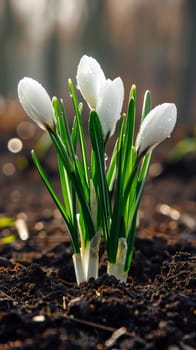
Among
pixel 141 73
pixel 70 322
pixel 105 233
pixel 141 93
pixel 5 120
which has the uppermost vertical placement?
pixel 141 73

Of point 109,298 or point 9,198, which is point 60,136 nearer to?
point 109,298

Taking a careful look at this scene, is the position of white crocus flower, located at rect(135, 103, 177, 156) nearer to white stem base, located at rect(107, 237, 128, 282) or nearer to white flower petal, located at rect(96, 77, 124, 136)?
white flower petal, located at rect(96, 77, 124, 136)

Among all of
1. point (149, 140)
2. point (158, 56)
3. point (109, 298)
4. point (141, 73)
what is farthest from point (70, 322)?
point (158, 56)

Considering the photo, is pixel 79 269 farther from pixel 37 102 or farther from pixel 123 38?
pixel 123 38

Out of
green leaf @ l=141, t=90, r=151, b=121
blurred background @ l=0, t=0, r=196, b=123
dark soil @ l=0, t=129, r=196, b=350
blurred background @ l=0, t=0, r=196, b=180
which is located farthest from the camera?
blurred background @ l=0, t=0, r=196, b=123

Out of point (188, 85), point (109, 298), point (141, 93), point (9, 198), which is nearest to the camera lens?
point (109, 298)

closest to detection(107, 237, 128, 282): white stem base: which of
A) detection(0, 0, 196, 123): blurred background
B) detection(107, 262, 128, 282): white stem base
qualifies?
Answer: detection(107, 262, 128, 282): white stem base
